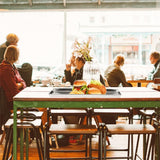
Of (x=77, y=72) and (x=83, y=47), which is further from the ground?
(x=83, y=47)

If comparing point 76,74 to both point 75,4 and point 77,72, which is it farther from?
point 75,4

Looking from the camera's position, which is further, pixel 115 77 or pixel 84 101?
pixel 115 77

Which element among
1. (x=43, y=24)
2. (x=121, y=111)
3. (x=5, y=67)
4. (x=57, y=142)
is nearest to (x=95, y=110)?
(x=121, y=111)

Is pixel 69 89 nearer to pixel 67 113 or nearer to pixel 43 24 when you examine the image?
pixel 67 113

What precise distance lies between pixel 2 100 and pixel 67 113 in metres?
0.84

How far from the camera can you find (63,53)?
7398 millimetres

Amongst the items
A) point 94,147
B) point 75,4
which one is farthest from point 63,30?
point 94,147

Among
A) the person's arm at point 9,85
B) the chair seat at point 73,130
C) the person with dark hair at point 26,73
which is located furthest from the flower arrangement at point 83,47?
the person with dark hair at point 26,73

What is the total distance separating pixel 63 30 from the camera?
7508 mm

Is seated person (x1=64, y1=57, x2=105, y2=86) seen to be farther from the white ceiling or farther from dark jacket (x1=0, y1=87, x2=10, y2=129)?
the white ceiling

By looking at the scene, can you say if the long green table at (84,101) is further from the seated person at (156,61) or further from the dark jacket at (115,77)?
the seated person at (156,61)

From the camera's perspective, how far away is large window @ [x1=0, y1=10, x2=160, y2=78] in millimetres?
7398

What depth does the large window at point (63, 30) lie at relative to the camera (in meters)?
7.40

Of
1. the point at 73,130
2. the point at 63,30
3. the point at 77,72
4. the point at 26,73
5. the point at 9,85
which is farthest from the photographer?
the point at 63,30
